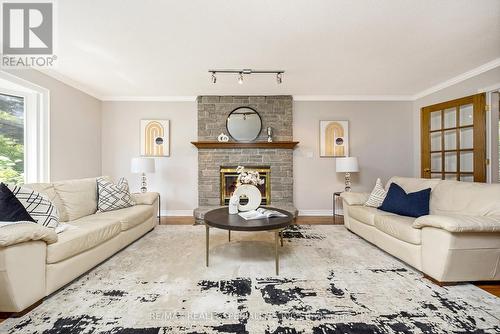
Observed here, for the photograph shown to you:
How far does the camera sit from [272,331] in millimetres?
1421

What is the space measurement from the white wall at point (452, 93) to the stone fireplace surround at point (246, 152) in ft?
8.44

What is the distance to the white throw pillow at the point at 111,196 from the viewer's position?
3.04m

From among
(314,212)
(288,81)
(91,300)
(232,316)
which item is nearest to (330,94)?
(288,81)

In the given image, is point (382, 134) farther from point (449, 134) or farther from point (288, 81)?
point (288, 81)

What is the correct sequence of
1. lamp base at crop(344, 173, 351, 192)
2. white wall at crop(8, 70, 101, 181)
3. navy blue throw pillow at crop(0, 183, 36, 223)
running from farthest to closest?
lamp base at crop(344, 173, 351, 192), white wall at crop(8, 70, 101, 181), navy blue throw pillow at crop(0, 183, 36, 223)

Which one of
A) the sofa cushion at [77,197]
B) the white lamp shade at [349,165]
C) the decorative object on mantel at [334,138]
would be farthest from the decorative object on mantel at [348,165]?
the sofa cushion at [77,197]

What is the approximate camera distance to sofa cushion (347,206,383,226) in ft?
9.52

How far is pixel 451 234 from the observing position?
1.88 metres

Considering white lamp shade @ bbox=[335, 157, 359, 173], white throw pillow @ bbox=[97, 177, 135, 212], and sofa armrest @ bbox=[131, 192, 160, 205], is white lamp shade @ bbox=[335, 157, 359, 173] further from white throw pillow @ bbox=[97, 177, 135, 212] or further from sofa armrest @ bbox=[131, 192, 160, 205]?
white throw pillow @ bbox=[97, 177, 135, 212]

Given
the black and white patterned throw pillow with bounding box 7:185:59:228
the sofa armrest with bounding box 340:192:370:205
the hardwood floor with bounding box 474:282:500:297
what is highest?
the black and white patterned throw pillow with bounding box 7:185:59:228

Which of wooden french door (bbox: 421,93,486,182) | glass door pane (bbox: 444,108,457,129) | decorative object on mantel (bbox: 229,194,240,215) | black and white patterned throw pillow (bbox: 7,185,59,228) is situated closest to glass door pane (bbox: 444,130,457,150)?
wooden french door (bbox: 421,93,486,182)

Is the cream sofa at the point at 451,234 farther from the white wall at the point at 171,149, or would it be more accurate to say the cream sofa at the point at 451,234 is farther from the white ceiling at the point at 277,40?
the white wall at the point at 171,149

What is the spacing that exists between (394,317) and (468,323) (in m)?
0.45

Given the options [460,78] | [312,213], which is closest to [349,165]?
[312,213]
